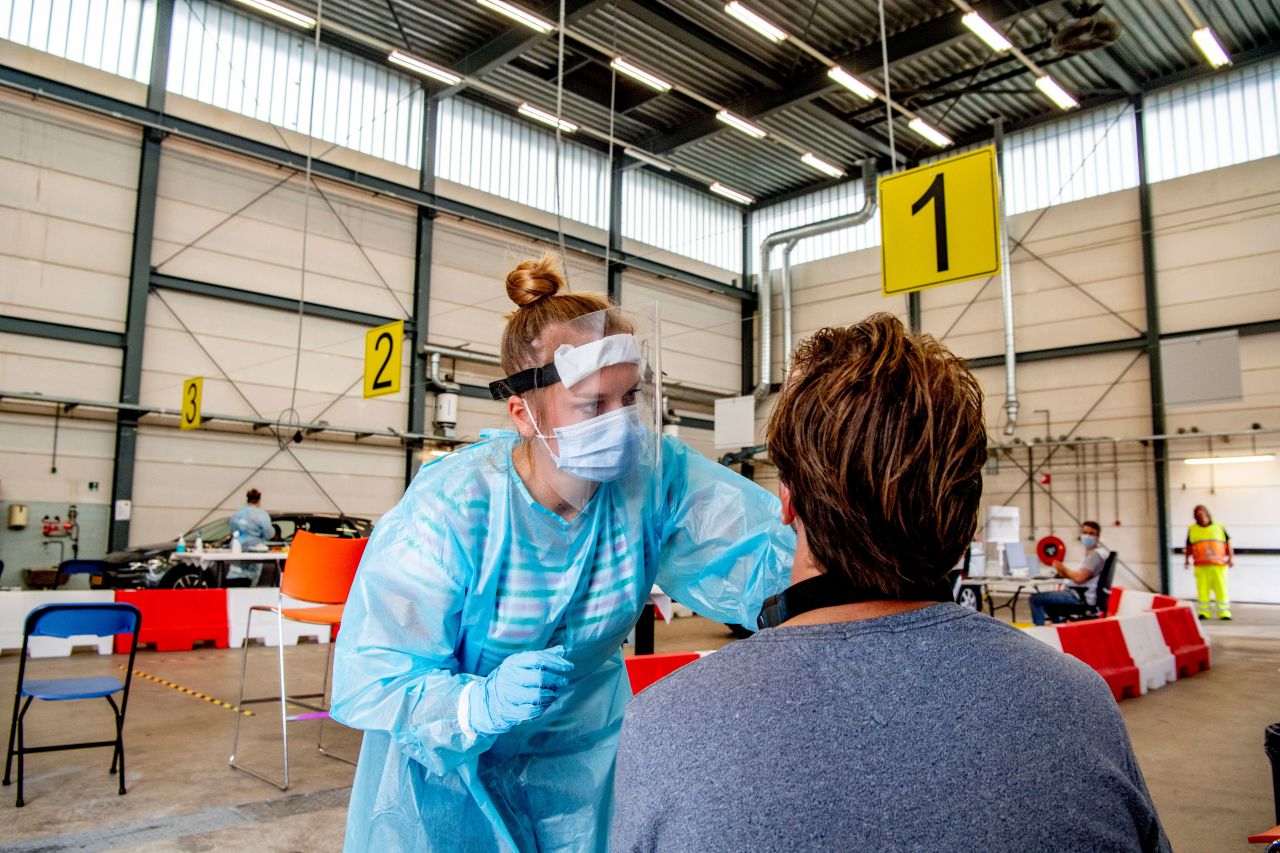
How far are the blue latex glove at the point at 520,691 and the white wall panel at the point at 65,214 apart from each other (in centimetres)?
1178

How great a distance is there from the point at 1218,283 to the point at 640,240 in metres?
9.53

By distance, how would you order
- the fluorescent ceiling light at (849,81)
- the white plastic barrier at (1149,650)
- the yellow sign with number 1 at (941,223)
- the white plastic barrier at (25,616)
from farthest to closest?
the fluorescent ceiling light at (849,81) → the white plastic barrier at (25,616) → the white plastic barrier at (1149,650) → the yellow sign with number 1 at (941,223)

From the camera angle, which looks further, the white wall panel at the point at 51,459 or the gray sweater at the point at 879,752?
the white wall panel at the point at 51,459

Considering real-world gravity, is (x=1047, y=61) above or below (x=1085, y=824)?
above

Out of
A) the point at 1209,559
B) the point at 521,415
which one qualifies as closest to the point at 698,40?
the point at 1209,559

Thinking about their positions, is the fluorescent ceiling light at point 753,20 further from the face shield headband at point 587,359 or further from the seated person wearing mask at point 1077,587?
the face shield headband at point 587,359

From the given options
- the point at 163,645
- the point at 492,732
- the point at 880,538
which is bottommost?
the point at 163,645

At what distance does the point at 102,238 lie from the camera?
10.8m

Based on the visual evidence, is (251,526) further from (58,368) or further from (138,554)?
(58,368)

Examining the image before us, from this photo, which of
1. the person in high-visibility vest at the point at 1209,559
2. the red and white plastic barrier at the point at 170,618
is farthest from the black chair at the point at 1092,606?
the red and white plastic barrier at the point at 170,618

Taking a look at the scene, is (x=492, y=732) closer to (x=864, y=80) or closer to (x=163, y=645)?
(x=163, y=645)

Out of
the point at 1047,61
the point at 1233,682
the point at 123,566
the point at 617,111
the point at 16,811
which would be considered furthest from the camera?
the point at 617,111

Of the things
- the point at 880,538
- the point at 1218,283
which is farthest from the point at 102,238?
the point at 1218,283

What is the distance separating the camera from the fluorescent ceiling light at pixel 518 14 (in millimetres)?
9547
